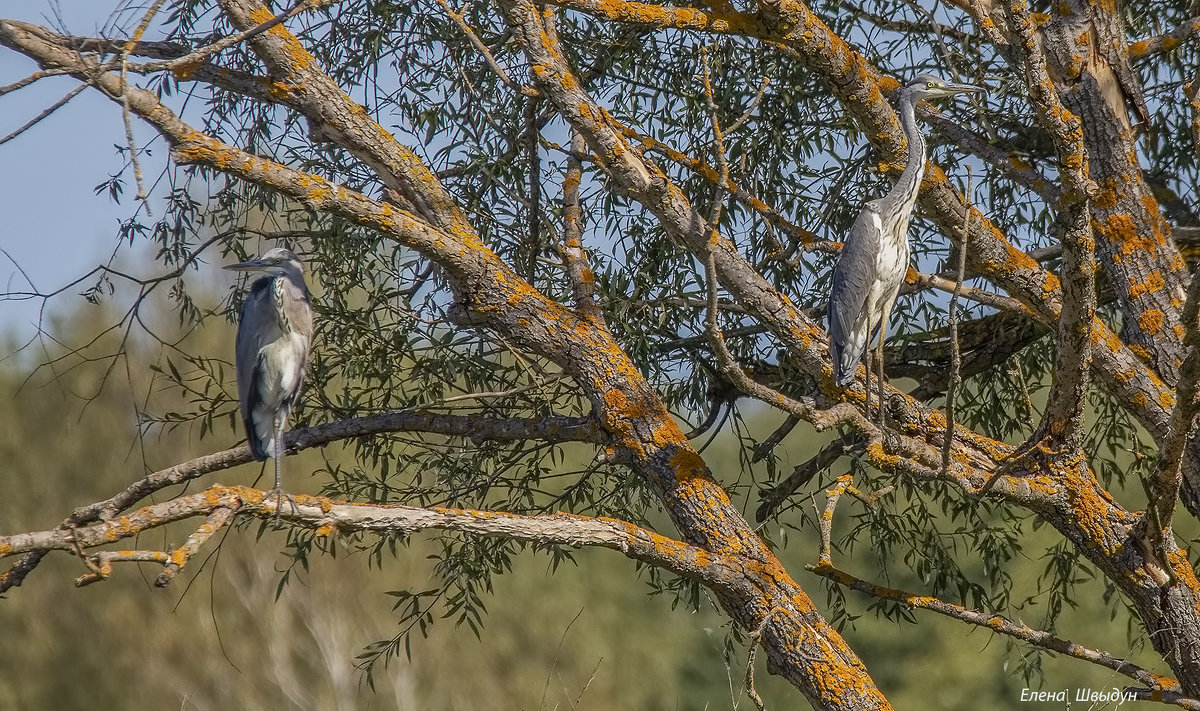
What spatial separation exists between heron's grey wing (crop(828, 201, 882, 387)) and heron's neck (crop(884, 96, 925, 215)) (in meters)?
0.12

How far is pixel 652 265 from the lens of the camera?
4.13 m

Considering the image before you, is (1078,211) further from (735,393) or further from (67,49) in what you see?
(67,49)

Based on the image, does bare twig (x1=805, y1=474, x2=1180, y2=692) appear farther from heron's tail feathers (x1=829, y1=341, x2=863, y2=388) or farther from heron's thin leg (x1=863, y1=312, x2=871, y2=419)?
heron's tail feathers (x1=829, y1=341, x2=863, y2=388)

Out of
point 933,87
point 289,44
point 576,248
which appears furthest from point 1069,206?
point 289,44

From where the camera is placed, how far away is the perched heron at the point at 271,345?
349 centimetres

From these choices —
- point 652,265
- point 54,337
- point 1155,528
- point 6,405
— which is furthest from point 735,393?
point 6,405

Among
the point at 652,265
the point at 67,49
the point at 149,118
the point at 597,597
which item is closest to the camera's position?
the point at 149,118

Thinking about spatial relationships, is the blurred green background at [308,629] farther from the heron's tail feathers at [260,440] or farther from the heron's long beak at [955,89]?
the heron's long beak at [955,89]

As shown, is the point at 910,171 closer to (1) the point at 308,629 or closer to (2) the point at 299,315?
(2) the point at 299,315

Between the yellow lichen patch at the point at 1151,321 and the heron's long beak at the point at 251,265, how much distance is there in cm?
266

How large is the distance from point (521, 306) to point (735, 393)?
1469 mm

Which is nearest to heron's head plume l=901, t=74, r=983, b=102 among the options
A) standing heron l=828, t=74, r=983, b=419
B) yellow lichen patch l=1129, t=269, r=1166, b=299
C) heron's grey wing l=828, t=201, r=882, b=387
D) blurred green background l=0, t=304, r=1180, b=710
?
standing heron l=828, t=74, r=983, b=419

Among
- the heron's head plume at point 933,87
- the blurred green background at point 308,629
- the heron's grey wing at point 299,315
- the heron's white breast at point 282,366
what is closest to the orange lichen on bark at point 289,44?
the heron's grey wing at point 299,315

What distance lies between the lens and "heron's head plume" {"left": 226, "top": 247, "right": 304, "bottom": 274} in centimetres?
353
